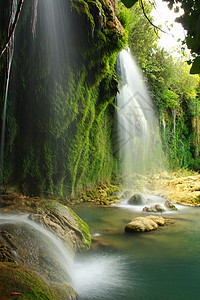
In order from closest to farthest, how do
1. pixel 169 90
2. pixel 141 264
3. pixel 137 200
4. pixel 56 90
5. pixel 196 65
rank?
pixel 196 65
pixel 141 264
pixel 56 90
pixel 137 200
pixel 169 90

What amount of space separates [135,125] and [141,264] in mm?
9350

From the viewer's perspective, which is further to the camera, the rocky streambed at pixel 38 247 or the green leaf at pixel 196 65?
the rocky streambed at pixel 38 247

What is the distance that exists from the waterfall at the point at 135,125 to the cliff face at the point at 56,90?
11.5 feet

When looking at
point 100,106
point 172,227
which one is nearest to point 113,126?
point 100,106

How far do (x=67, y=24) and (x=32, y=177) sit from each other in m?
4.35

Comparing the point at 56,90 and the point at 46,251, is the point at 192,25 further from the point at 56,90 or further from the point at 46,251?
the point at 56,90

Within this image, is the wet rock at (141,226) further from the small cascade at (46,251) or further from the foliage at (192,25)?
the foliage at (192,25)

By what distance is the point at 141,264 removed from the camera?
3289 millimetres

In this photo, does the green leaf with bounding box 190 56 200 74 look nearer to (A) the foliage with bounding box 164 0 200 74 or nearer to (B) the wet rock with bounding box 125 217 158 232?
(A) the foliage with bounding box 164 0 200 74

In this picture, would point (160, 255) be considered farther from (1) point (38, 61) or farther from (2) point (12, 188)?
(1) point (38, 61)

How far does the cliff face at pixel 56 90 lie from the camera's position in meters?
5.46

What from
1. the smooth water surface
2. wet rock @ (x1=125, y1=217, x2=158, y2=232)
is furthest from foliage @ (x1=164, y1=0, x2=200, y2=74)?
wet rock @ (x1=125, y1=217, x2=158, y2=232)

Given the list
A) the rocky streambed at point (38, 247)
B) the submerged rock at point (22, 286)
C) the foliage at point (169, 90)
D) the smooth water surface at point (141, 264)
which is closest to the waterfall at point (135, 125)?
the foliage at point (169, 90)

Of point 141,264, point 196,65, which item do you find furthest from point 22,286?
point 141,264
